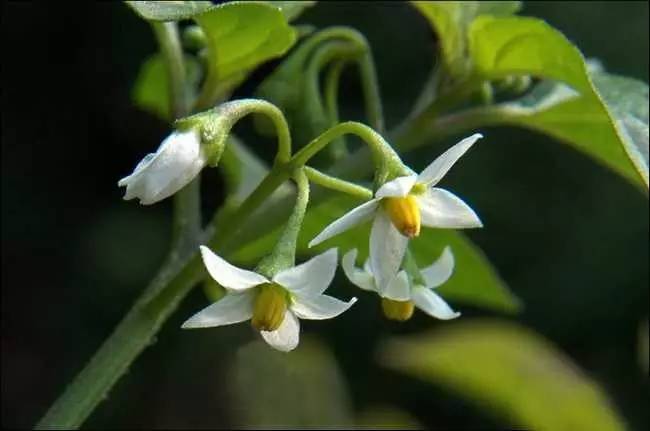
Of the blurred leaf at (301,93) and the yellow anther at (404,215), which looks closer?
the yellow anther at (404,215)

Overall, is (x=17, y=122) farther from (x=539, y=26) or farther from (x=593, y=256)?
(x=539, y=26)

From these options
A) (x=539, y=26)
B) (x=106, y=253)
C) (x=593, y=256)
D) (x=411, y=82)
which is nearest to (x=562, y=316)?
(x=593, y=256)

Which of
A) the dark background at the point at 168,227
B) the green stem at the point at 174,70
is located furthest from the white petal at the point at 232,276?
the dark background at the point at 168,227

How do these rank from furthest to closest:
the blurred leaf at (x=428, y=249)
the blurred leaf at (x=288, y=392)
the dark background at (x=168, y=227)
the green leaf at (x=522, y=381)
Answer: the dark background at (x=168, y=227) → the blurred leaf at (x=288, y=392) → the green leaf at (x=522, y=381) → the blurred leaf at (x=428, y=249)

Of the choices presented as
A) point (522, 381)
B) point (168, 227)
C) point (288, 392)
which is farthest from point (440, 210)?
point (168, 227)

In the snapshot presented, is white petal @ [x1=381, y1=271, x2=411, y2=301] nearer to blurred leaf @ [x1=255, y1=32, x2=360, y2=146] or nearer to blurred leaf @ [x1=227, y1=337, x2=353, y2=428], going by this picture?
blurred leaf @ [x1=255, y1=32, x2=360, y2=146]

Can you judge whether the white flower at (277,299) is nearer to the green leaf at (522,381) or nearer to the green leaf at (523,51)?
the green leaf at (523,51)
